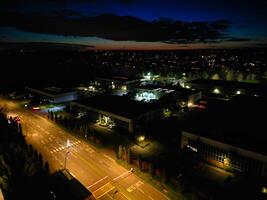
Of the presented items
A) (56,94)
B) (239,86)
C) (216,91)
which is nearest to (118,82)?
(56,94)

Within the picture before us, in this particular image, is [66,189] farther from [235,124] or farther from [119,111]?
[235,124]

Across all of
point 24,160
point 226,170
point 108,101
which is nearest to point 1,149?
point 24,160

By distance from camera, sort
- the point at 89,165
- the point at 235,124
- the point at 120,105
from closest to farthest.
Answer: the point at 89,165
the point at 235,124
the point at 120,105

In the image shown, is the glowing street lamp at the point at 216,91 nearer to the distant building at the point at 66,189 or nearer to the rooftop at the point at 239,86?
the rooftop at the point at 239,86

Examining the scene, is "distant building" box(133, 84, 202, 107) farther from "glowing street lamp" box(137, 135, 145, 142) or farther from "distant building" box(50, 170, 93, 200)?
"distant building" box(50, 170, 93, 200)

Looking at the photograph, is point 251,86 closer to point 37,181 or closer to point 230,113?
point 230,113

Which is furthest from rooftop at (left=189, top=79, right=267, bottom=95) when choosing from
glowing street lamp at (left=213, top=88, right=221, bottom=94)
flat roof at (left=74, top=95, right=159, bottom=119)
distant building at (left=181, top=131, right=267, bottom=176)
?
distant building at (left=181, top=131, right=267, bottom=176)
